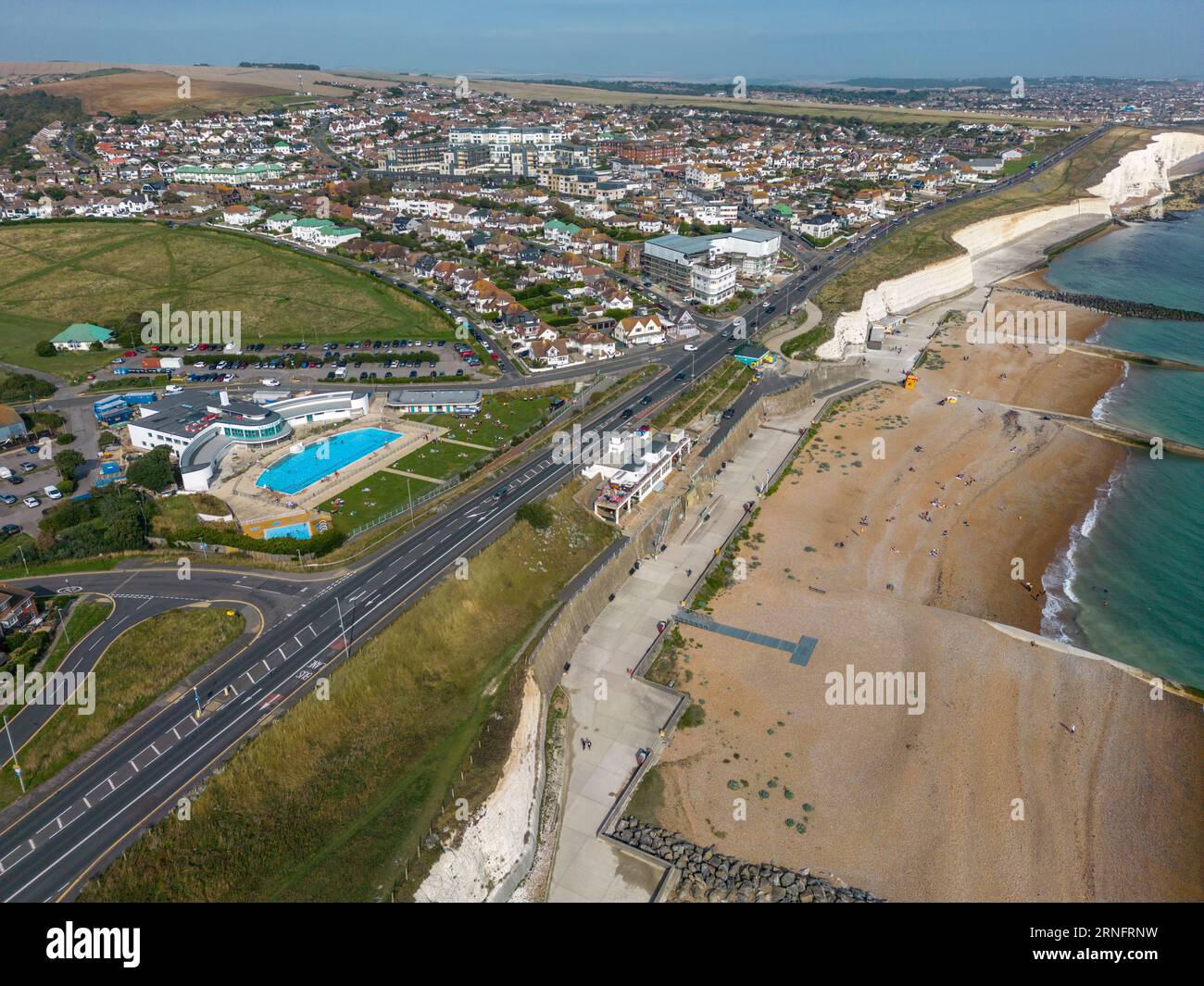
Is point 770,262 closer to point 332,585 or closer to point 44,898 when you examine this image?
point 332,585

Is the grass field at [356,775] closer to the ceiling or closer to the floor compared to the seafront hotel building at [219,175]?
closer to the floor

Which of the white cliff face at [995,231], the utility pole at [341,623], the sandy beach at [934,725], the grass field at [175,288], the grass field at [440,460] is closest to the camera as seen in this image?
the sandy beach at [934,725]

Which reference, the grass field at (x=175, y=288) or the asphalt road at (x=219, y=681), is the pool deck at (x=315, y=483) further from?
the grass field at (x=175, y=288)

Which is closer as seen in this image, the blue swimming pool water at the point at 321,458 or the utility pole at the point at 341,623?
the utility pole at the point at 341,623

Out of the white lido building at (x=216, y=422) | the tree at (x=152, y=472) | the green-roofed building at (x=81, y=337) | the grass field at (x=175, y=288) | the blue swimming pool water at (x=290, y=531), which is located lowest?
the blue swimming pool water at (x=290, y=531)

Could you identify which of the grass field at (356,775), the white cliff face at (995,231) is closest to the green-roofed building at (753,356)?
the white cliff face at (995,231)

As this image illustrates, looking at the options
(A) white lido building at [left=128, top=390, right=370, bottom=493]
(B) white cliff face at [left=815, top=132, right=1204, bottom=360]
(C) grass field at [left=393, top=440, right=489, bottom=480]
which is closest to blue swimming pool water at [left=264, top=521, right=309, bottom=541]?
(A) white lido building at [left=128, top=390, right=370, bottom=493]

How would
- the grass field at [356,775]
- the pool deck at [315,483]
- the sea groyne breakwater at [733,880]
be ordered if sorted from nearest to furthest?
the grass field at [356,775] < the sea groyne breakwater at [733,880] < the pool deck at [315,483]

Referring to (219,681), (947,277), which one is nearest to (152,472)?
(219,681)
